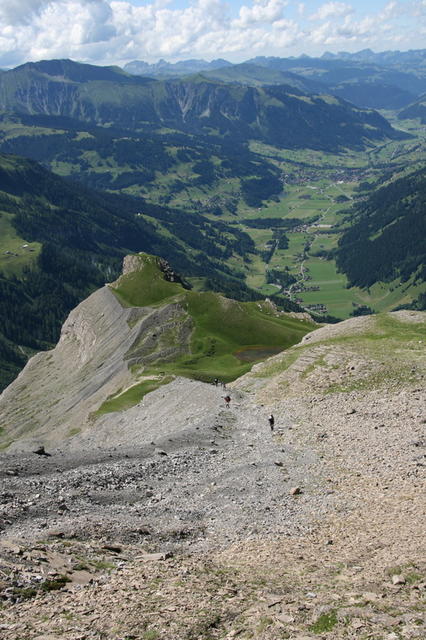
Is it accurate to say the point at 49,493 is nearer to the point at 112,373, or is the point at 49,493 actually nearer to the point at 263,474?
the point at 263,474

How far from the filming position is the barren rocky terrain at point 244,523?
77.4ft

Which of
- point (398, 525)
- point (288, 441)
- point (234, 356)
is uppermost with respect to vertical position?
point (398, 525)

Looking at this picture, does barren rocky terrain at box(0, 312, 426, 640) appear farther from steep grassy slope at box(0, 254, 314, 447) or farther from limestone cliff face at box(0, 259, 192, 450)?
limestone cliff face at box(0, 259, 192, 450)

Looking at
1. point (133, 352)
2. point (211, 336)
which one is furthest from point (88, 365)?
point (211, 336)

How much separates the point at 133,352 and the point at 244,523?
339 feet

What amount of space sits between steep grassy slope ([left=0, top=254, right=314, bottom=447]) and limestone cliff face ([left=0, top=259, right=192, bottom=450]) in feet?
1.13

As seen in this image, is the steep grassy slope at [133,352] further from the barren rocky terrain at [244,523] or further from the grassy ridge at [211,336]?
the barren rocky terrain at [244,523]

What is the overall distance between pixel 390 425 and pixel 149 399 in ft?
164

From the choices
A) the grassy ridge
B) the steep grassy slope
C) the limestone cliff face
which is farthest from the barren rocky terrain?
the limestone cliff face

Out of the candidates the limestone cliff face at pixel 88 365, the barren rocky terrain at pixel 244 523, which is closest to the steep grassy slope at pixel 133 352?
the limestone cliff face at pixel 88 365

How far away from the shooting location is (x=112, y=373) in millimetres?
136500

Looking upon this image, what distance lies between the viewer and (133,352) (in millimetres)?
139000

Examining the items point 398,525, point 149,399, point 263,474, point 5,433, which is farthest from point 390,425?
point 5,433

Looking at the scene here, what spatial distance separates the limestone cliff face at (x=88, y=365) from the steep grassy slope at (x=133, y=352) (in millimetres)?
344
